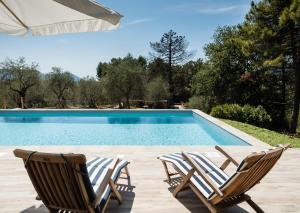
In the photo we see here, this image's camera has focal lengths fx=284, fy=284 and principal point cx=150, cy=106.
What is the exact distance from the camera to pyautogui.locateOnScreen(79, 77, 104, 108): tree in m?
25.0

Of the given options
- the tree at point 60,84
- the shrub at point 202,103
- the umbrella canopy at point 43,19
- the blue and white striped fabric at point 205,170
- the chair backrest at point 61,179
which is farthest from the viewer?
the tree at point 60,84

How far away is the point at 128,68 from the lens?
76.1ft

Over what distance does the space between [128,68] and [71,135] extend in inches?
499

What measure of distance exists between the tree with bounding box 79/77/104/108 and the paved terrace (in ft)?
63.1

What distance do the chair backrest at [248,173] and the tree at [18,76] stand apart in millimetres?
22408

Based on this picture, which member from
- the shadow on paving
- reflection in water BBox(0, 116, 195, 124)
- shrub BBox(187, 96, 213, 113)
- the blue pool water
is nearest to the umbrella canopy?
the shadow on paving

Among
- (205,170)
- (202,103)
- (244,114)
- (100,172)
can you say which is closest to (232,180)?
(205,170)

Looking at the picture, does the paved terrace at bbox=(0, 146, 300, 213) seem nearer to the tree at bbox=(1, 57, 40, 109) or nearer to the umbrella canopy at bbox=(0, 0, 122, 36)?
the umbrella canopy at bbox=(0, 0, 122, 36)

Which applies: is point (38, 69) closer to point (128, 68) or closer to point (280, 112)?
point (128, 68)

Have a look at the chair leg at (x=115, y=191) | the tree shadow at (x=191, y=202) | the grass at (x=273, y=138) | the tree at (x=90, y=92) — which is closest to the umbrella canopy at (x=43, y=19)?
the chair leg at (x=115, y=191)

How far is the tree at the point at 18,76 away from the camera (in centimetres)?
2262

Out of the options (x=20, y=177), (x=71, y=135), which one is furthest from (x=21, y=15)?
(x=71, y=135)

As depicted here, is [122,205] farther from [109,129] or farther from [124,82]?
[124,82]

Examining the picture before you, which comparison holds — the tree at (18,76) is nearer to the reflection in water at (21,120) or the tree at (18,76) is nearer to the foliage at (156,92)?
the reflection in water at (21,120)
